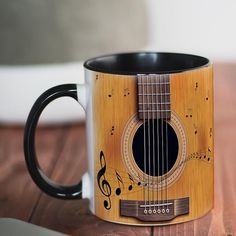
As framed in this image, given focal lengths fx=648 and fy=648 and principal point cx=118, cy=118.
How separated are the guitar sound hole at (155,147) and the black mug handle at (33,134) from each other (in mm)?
72

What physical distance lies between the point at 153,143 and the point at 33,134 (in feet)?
0.35

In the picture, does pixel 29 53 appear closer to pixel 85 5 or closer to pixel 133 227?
pixel 85 5

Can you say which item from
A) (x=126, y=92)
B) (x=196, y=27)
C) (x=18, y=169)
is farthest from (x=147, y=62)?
(x=196, y=27)

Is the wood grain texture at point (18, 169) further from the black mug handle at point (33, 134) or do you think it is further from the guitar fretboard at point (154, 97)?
the guitar fretboard at point (154, 97)

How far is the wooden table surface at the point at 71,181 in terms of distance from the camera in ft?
1.77

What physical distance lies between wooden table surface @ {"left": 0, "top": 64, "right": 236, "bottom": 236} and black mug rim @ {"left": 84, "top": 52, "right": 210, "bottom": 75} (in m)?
0.13

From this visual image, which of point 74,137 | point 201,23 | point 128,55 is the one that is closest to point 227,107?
point 74,137

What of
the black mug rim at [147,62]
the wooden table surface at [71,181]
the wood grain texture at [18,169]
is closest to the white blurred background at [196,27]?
the wooden table surface at [71,181]

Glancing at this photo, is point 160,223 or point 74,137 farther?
point 74,137

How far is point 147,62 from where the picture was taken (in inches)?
23.7

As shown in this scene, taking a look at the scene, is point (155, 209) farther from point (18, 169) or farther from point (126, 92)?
point (18, 169)

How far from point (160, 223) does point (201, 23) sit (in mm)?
985

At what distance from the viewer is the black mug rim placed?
583 millimetres

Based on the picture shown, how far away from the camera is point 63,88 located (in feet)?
1.80
